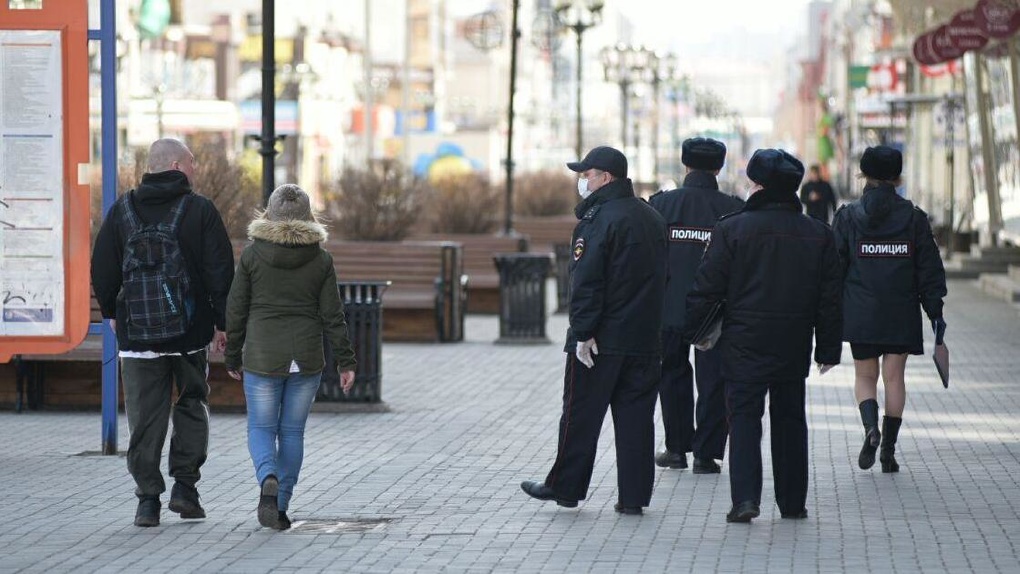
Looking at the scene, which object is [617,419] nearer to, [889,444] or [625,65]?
[889,444]

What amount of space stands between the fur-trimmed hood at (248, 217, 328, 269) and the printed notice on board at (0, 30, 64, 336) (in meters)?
2.87

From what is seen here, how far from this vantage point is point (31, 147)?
461 inches

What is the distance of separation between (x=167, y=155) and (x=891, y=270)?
4056mm

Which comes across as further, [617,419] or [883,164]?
[883,164]

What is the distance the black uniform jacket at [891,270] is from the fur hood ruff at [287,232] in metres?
3.38

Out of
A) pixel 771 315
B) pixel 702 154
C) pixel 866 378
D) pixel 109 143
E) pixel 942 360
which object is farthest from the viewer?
pixel 109 143

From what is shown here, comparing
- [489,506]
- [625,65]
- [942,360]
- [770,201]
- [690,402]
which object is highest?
[625,65]

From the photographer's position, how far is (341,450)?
12.5m

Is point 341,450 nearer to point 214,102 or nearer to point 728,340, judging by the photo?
point 728,340

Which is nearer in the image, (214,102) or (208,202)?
(208,202)

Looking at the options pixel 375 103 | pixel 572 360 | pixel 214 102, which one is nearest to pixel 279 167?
pixel 214 102

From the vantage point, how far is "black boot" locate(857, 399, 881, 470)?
447 inches

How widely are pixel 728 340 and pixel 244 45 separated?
60.3 meters

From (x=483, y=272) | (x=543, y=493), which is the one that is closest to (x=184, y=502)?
(x=543, y=493)
